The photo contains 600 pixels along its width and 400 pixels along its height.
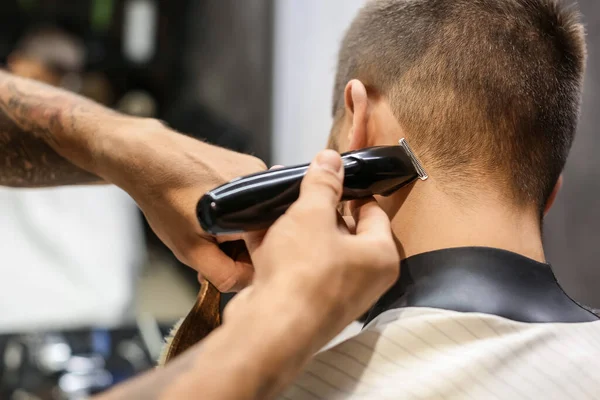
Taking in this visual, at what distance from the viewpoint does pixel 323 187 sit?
27.3 inches

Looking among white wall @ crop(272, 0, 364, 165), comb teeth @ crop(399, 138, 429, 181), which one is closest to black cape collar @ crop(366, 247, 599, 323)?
comb teeth @ crop(399, 138, 429, 181)

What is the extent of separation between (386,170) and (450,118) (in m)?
0.15

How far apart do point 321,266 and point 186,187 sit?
47 cm

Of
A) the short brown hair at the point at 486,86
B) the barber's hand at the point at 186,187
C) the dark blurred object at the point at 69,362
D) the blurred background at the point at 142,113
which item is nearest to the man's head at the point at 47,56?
the blurred background at the point at 142,113

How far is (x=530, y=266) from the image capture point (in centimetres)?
86

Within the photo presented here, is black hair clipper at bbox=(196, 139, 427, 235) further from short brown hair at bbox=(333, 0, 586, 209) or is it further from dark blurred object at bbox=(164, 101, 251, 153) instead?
dark blurred object at bbox=(164, 101, 251, 153)

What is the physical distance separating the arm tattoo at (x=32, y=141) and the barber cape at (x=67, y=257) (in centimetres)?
122

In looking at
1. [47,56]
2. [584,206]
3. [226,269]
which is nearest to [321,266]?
[226,269]

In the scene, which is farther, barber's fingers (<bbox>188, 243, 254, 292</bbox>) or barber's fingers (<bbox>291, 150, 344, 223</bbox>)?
barber's fingers (<bbox>188, 243, 254, 292</bbox>)

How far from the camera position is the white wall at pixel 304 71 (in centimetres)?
243

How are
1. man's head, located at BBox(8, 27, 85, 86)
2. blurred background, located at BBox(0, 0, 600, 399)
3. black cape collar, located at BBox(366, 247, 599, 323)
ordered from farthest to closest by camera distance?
man's head, located at BBox(8, 27, 85, 86) → blurred background, located at BBox(0, 0, 600, 399) → black cape collar, located at BBox(366, 247, 599, 323)

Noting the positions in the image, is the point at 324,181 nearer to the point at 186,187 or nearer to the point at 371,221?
the point at 371,221

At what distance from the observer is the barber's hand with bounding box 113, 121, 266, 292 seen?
978mm

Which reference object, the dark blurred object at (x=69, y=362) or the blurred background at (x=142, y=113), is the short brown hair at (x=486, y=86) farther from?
the dark blurred object at (x=69, y=362)
